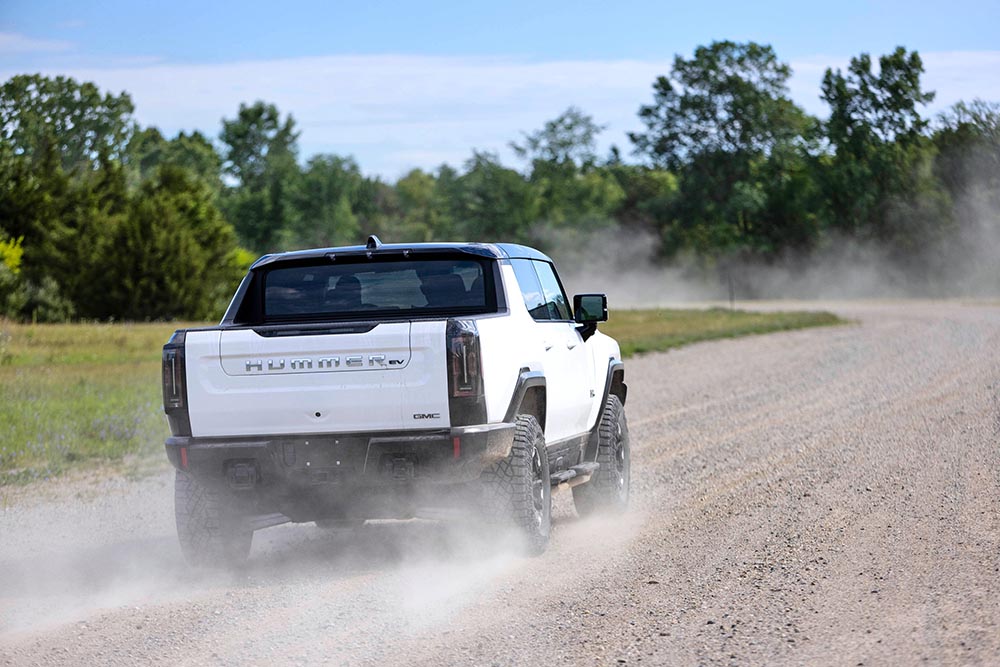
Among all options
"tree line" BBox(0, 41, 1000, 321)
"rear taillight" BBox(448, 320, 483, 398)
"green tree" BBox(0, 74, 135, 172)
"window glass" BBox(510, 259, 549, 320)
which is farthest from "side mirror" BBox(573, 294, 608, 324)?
"green tree" BBox(0, 74, 135, 172)

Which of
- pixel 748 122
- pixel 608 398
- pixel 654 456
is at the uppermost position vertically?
pixel 748 122

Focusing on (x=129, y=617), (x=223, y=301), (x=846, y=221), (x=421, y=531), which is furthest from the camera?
(x=846, y=221)

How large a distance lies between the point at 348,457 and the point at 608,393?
313 cm

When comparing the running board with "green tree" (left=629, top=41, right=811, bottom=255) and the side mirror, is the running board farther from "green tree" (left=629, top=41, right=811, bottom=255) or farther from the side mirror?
"green tree" (left=629, top=41, right=811, bottom=255)

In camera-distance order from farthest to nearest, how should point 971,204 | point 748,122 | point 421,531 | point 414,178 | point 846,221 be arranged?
point 414,178 < point 748,122 < point 846,221 < point 971,204 < point 421,531

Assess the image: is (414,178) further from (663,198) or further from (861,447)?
(861,447)

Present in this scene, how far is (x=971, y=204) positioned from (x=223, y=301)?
3799 cm

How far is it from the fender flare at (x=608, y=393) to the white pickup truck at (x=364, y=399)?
1.20 meters

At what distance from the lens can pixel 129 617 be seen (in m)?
6.77

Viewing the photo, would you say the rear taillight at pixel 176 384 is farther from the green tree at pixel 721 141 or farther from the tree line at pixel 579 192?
the green tree at pixel 721 141

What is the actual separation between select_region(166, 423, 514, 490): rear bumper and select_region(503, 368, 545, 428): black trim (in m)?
0.18

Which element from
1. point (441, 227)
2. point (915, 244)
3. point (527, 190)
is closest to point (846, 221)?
point (915, 244)

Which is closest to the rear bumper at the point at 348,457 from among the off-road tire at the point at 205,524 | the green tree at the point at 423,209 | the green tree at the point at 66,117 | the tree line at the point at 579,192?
the off-road tire at the point at 205,524

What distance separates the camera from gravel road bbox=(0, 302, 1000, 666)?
586 cm
